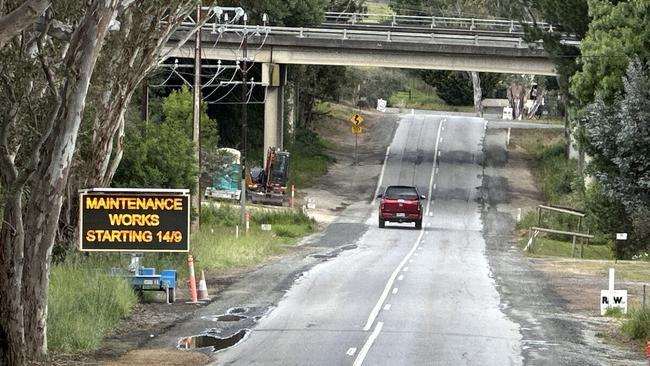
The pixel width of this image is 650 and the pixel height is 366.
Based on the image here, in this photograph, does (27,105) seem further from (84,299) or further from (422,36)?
(422,36)

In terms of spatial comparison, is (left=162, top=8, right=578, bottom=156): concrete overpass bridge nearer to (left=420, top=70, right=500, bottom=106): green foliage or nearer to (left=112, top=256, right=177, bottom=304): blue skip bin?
(left=112, top=256, right=177, bottom=304): blue skip bin

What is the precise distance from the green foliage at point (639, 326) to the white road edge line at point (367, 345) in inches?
185

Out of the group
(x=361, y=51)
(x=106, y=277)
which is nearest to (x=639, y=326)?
(x=106, y=277)

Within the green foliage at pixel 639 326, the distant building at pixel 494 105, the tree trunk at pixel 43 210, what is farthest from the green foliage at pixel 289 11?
the tree trunk at pixel 43 210

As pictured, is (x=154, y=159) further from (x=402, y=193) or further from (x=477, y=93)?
(x=477, y=93)

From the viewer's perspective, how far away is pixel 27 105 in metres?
20.7

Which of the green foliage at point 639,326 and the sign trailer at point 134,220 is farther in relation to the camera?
the sign trailer at point 134,220

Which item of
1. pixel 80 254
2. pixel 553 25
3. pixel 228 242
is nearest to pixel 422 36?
pixel 553 25

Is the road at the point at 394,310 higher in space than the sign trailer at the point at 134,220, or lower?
lower

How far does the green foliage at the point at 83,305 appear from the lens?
73.6 ft

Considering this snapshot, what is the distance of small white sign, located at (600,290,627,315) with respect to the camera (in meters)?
28.3

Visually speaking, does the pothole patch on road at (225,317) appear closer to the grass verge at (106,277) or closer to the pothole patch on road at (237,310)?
the pothole patch on road at (237,310)

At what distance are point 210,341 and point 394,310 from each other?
→ 572cm

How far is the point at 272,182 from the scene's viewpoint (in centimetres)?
6425
